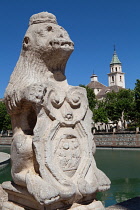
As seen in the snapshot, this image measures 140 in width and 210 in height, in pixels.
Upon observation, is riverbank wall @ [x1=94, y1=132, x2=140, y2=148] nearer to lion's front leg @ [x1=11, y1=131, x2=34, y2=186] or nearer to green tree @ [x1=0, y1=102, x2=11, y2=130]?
green tree @ [x1=0, y1=102, x2=11, y2=130]

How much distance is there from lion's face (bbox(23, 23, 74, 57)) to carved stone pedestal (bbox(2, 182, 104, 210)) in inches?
78.1

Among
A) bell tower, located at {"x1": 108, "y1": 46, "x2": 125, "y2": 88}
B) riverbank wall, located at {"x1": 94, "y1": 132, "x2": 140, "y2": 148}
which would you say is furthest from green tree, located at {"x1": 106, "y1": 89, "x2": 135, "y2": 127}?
bell tower, located at {"x1": 108, "y1": 46, "x2": 125, "y2": 88}

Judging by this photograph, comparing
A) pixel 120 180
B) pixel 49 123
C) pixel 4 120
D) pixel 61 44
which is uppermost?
pixel 61 44

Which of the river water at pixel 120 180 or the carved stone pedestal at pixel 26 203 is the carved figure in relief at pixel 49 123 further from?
the river water at pixel 120 180

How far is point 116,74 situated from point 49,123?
73302 mm

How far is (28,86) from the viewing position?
356 centimetres

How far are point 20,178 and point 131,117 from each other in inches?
1241

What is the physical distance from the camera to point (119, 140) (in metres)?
23.3

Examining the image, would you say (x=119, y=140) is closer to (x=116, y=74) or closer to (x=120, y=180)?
(x=120, y=180)

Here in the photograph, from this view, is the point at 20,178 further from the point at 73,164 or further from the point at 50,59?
the point at 50,59

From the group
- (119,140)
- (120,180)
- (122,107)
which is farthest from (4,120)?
(120,180)

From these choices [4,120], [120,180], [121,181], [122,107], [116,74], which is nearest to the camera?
[121,181]

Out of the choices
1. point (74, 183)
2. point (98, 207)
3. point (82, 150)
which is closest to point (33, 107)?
point (82, 150)

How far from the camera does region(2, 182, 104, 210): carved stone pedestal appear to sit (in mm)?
3352
